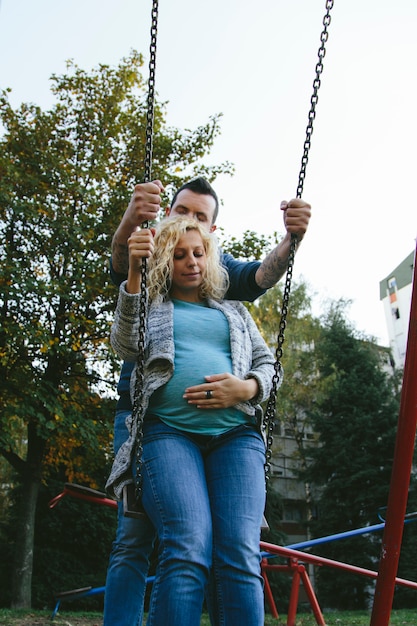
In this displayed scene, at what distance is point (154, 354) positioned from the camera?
6.31 ft

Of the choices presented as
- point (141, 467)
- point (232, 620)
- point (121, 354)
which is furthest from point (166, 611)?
point (121, 354)

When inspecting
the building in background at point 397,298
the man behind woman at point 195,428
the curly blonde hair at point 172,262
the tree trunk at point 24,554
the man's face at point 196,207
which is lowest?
the tree trunk at point 24,554

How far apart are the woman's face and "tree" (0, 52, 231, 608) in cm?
675

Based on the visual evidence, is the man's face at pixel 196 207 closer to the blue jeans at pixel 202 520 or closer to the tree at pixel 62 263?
the blue jeans at pixel 202 520

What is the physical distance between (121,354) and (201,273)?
435 mm

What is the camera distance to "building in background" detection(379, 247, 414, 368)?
35938mm

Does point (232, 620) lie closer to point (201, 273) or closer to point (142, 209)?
point (201, 273)

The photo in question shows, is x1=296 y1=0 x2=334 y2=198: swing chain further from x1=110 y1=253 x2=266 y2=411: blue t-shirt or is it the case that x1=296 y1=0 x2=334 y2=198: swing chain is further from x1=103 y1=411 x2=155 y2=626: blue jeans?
x1=103 y1=411 x2=155 y2=626: blue jeans

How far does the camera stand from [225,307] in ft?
A: 7.25

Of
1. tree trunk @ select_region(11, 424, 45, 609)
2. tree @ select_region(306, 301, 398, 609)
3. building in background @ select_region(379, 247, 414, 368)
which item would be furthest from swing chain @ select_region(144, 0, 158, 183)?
building in background @ select_region(379, 247, 414, 368)

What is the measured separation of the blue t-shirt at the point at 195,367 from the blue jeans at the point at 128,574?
35 centimetres

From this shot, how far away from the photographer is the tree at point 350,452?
1573 cm

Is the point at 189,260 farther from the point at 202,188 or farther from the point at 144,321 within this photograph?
the point at 202,188

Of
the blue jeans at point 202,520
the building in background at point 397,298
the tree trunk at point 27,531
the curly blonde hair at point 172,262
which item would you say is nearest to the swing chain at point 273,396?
the blue jeans at point 202,520
